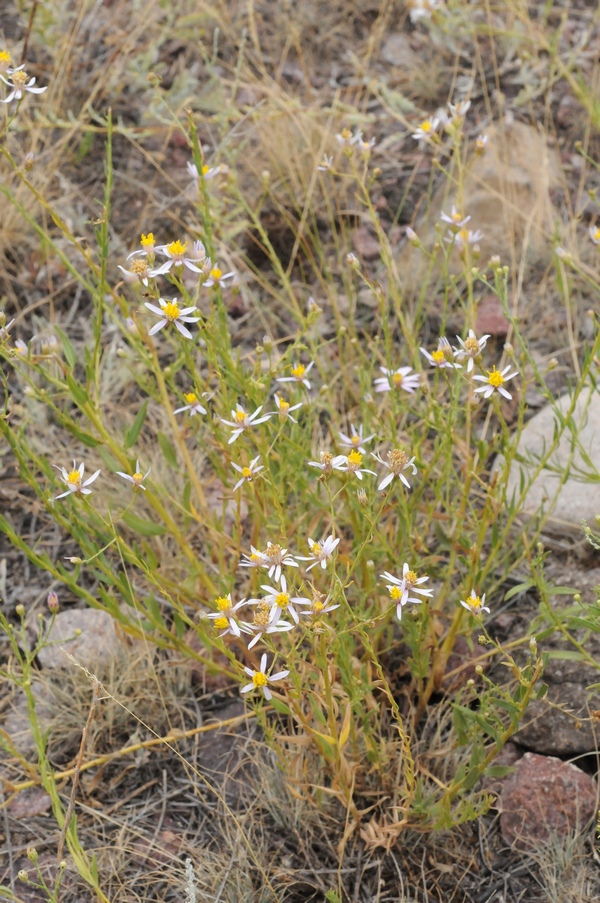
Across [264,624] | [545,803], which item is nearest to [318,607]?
[264,624]

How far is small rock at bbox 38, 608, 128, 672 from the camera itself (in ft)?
8.46

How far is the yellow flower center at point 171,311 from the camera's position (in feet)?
6.27

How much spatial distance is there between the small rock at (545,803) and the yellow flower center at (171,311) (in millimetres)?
1286

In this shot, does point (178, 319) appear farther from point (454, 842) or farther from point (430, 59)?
point (430, 59)

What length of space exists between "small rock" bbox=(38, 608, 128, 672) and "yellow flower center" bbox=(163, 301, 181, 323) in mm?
992

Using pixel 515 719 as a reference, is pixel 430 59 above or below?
above

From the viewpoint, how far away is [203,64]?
4383 millimetres

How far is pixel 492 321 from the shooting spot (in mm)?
3350

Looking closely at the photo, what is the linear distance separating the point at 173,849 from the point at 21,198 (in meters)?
2.52

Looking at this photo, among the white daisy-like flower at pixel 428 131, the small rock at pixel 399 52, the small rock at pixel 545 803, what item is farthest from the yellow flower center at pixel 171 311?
the small rock at pixel 399 52

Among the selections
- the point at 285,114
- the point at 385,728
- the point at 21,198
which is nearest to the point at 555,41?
the point at 285,114

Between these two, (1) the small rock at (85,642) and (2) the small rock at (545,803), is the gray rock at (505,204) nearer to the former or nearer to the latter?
Answer: (1) the small rock at (85,642)

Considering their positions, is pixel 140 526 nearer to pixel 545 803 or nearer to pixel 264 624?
pixel 264 624

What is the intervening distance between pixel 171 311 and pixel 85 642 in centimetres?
119
